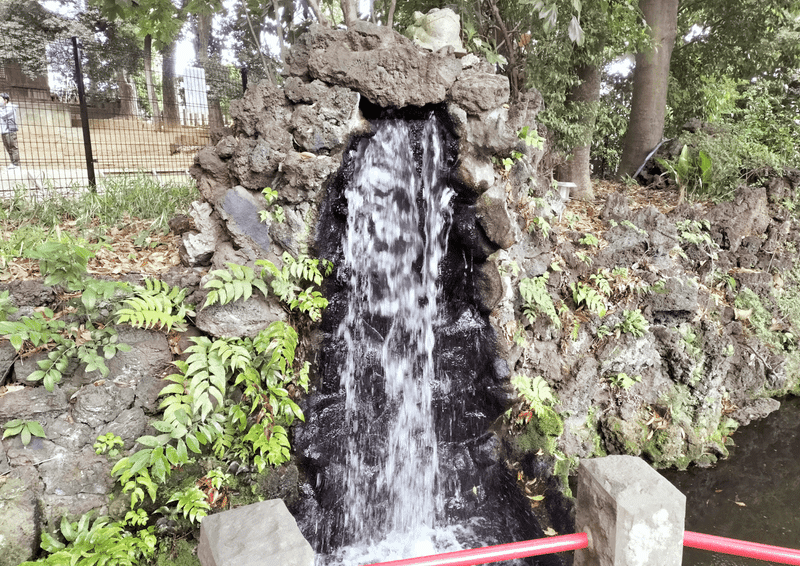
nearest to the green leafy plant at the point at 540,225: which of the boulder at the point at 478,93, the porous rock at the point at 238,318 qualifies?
the boulder at the point at 478,93

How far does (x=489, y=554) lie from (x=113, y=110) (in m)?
17.6

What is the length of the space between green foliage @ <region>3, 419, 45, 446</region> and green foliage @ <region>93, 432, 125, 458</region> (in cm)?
35

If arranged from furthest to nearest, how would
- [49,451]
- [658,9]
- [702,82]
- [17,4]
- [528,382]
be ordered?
[17,4] < [702,82] < [658,9] < [528,382] < [49,451]

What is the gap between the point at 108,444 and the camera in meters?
3.68

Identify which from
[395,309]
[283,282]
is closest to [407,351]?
[395,309]

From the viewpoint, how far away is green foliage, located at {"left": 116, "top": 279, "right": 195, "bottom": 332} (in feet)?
12.6

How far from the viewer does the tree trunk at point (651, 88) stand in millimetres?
8195

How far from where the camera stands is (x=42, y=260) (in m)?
3.76

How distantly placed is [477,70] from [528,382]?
10.5 ft

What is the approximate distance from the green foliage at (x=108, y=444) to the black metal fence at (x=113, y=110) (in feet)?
19.5

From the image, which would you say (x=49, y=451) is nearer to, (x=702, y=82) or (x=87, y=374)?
(x=87, y=374)

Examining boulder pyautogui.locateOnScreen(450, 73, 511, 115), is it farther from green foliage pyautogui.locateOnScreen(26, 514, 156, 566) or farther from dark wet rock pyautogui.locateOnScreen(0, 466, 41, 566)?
dark wet rock pyautogui.locateOnScreen(0, 466, 41, 566)

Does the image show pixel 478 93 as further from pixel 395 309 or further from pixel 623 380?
pixel 623 380

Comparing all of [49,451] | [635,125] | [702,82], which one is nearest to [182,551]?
[49,451]
